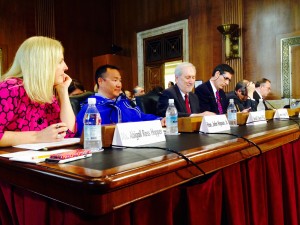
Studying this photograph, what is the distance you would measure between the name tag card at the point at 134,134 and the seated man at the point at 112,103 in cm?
86

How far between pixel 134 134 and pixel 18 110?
0.57 m

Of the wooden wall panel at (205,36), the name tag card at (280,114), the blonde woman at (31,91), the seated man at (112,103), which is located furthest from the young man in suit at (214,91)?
the wooden wall panel at (205,36)

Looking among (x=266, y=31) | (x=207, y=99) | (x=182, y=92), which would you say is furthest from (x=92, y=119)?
(x=266, y=31)

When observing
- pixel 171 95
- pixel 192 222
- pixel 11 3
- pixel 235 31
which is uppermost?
pixel 11 3

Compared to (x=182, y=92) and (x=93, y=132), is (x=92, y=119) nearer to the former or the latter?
(x=93, y=132)

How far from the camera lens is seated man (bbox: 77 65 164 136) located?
1984mm

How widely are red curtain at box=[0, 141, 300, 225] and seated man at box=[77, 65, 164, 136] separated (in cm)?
81

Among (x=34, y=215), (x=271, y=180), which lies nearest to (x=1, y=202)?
(x=34, y=215)

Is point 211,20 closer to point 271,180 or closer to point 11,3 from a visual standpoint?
point 11,3

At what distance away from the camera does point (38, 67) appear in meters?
1.26

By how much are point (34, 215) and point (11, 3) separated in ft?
18.8

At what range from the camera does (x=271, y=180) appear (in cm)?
136

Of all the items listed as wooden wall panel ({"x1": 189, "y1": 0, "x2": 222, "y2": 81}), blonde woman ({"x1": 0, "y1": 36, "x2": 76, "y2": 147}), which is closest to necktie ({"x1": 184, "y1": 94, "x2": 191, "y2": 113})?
blonde woman ({"x1": 0, "y1": 36, "x2": 76, "y2": 147})

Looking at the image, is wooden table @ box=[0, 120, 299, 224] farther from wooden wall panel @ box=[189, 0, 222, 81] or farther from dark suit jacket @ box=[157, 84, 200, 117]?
wooden wall panel @ box=[189, 0, 222, 81]
